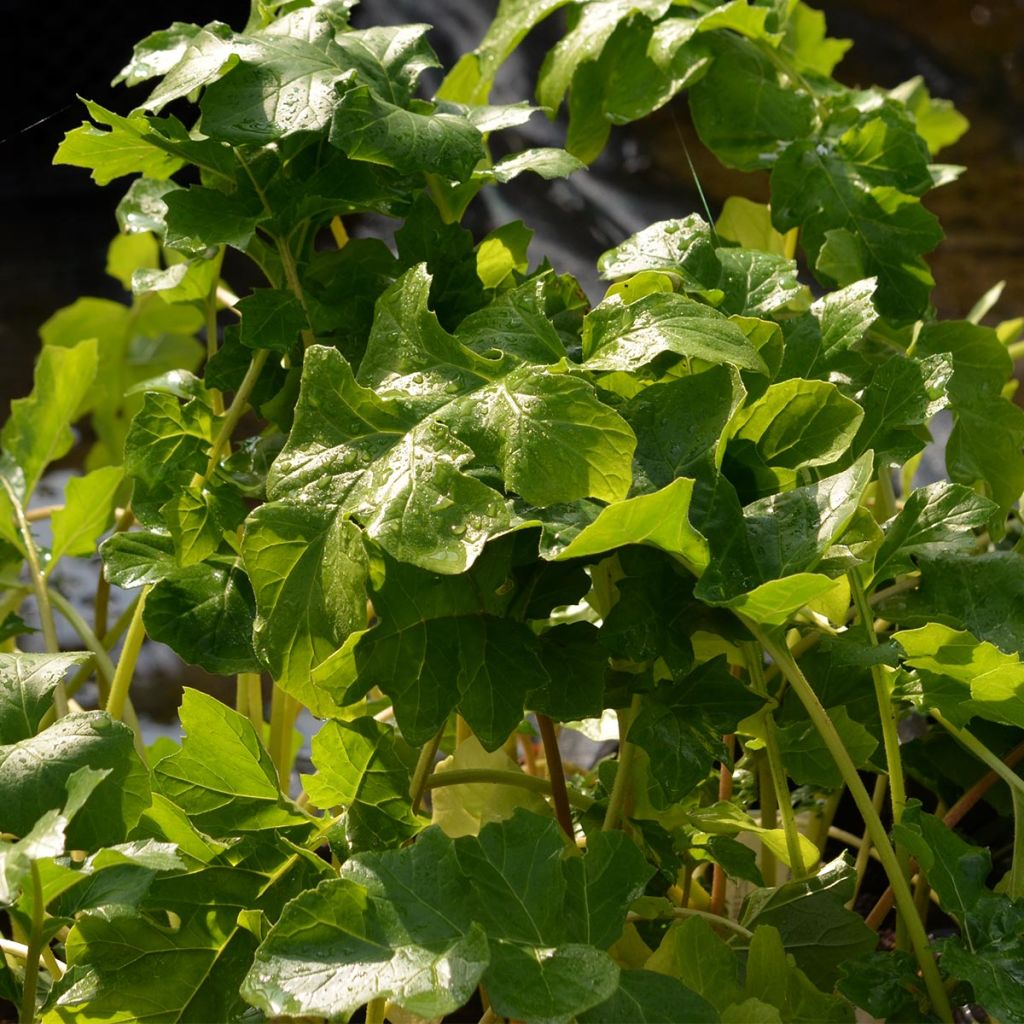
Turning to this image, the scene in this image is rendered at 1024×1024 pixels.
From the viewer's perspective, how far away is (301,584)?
16.3 inches

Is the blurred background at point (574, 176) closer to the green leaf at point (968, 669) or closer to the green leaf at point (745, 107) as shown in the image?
the green leaf at point (745, 107)

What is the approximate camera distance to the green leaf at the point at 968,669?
16.6 inches

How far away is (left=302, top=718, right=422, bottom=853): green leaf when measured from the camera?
0.46 meters

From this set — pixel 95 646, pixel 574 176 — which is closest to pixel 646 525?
pixel 95 646

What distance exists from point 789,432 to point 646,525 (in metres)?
0.11

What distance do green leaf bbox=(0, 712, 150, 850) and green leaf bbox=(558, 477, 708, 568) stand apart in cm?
17

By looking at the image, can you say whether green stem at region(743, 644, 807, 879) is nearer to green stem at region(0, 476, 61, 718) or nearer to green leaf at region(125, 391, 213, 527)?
green leaf at region(125, 391, 213, 527)

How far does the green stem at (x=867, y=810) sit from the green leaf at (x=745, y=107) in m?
0.30

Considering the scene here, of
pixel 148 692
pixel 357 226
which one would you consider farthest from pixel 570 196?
pixel 148 692

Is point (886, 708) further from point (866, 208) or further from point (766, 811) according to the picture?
point (866, 208)

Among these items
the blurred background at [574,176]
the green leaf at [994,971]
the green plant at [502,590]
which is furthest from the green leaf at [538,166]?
the blurred background at [574,176]

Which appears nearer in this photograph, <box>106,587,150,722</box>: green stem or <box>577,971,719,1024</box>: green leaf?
<box>577,971,719,1024</box>: green leaf

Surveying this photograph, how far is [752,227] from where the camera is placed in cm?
74

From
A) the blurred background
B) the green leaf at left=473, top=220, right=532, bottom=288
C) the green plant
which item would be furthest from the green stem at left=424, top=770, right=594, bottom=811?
the blurred background
